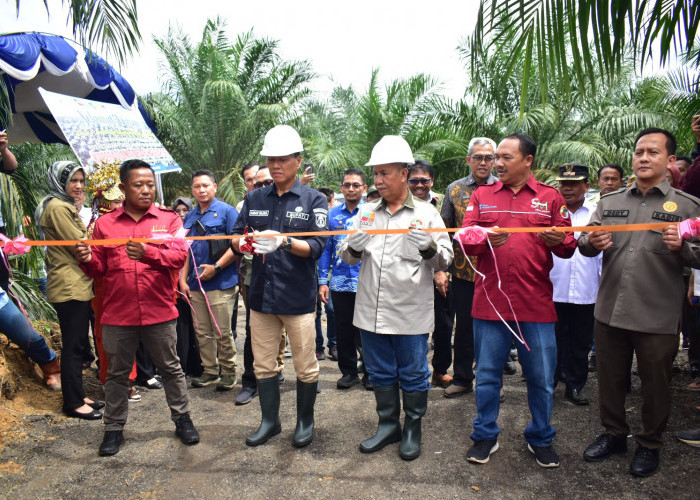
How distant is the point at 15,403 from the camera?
430 cm

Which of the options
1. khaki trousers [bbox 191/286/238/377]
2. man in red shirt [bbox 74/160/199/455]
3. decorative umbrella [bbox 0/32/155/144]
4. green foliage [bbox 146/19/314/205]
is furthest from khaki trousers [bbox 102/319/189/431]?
green foliage [bbox 146/19/314/205]

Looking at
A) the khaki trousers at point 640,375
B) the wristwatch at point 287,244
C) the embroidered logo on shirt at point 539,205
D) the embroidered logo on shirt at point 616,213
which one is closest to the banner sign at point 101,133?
the wristwatch at point 287,244

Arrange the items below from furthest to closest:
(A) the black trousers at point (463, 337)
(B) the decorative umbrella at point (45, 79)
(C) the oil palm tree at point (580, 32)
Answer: (B) the decorative umbrella at point (45, 79) < (A) the black trousers at point (463, 337) < (C) the oil palm tree at point (580, 32)

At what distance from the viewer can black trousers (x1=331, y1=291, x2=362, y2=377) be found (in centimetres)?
505

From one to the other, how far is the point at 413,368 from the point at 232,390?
2353 mm

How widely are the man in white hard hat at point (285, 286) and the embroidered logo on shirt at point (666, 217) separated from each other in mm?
2224

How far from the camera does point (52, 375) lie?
479 centimetres

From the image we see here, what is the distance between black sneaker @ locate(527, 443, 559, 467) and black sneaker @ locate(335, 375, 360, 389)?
81.7 inches

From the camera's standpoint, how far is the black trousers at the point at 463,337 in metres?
4.66

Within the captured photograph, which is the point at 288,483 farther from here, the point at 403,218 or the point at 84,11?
the point at 84,11

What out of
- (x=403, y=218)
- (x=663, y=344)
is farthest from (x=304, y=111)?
(x=663, y=344)

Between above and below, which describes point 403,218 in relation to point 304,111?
below

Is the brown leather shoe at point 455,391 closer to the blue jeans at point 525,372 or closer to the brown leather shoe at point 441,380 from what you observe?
the brown leather shoe at point 441,380

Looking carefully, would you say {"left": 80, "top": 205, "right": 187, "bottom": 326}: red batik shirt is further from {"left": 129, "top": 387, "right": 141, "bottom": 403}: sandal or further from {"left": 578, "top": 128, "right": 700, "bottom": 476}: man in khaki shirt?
{"left": 578, "top": 128, "right": 700, "bottom": 476}: man in khaki shirt
